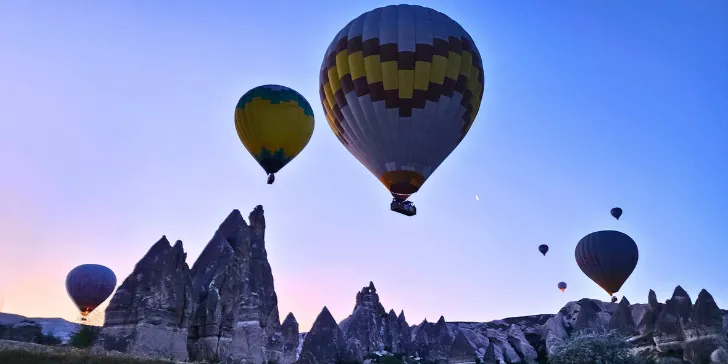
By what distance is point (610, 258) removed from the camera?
159 feet

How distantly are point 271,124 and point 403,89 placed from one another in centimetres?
865

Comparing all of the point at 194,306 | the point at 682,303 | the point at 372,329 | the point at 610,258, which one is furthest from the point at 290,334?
the point at 682,303

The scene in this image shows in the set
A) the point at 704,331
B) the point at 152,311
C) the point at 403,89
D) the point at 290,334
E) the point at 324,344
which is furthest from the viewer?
the point at 290,334

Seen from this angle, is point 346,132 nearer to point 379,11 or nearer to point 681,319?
point 379,11

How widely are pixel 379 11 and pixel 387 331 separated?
2273 inches

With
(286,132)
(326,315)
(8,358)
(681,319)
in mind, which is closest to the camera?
(8,358)

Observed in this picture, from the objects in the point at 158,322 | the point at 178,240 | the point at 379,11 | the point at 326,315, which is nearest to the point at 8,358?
the point at 158,322

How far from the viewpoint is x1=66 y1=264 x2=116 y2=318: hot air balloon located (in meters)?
47.4

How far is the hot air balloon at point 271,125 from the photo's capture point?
3072cm

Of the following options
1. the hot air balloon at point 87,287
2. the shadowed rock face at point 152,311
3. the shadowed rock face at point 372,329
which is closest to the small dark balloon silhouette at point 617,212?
the shadowed rock face at point 372,329

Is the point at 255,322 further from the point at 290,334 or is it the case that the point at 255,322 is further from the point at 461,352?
the point at 461,352

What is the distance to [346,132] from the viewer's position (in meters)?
28.1

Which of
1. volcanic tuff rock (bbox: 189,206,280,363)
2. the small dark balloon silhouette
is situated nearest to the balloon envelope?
volcanic tuff rock (bbox: 189,206,280,363)

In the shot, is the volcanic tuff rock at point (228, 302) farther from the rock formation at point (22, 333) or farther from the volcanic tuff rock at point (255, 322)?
the rock formation at point (22, 333)
